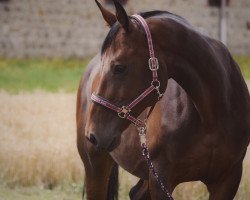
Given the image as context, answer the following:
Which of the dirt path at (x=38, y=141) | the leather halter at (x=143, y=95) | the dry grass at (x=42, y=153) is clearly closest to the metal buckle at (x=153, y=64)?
the leather halter at (x=143, y=95)

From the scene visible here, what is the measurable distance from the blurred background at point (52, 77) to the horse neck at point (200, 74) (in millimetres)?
567

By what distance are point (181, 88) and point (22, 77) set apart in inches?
247

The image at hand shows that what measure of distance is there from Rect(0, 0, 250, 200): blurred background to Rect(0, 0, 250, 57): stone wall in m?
0.02

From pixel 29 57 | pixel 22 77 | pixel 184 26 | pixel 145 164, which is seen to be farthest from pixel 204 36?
pixel 29 57

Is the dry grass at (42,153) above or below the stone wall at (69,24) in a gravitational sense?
above

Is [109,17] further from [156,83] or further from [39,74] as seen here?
[39,74]

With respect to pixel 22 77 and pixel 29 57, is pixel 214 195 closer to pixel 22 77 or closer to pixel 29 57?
pixel 22 77

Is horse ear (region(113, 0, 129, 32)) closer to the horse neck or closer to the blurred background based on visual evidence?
the horse neck

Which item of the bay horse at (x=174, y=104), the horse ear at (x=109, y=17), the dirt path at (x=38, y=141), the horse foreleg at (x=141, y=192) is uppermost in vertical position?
the horse ear at (x=109, y=17)

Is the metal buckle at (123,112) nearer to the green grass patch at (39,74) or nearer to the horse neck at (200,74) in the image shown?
the horse neck at (200,74)

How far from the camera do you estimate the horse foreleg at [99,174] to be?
452cm

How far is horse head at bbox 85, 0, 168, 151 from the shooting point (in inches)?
125

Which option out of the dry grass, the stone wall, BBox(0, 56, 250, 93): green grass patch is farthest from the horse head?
the stone wall

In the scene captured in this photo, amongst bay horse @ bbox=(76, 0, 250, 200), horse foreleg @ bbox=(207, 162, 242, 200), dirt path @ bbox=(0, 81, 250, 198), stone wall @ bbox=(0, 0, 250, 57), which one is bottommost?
stone wall @ bbox=(0, 0, 250, 57)
